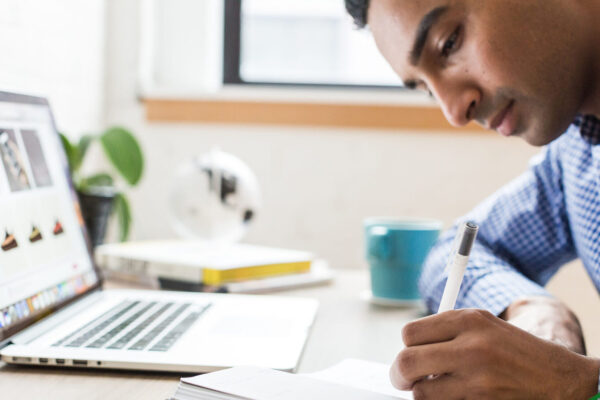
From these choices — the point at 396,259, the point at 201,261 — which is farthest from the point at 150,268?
the point at 396,259

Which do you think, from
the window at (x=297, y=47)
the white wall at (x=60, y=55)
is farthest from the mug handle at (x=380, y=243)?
the window at (x=297, y=47)

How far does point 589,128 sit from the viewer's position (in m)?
0.99

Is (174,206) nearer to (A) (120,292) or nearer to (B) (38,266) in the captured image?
(A) (120,292)

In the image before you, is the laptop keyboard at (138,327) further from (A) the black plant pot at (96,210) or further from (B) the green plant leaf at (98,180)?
(B) the green plant leaf at (98,180)

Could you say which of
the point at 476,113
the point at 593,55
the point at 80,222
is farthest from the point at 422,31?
the point at 80,222

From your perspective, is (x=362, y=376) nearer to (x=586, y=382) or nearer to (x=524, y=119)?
(x=586, y=382)

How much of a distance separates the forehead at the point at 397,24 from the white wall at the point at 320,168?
2.49ft

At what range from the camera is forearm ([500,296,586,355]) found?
0.76 meters

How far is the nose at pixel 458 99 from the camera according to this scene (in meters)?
0.91

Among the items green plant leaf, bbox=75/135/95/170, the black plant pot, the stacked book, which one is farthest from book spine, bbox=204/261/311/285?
green plant leaf, bbox=75/135/95/170

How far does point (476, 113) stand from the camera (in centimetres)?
94

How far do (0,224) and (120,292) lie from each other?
289mm

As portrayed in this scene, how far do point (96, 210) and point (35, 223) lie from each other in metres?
0.42

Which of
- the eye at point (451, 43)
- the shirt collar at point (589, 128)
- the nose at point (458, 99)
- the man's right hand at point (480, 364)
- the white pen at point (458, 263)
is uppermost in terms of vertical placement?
the eye at point (451, 43)
